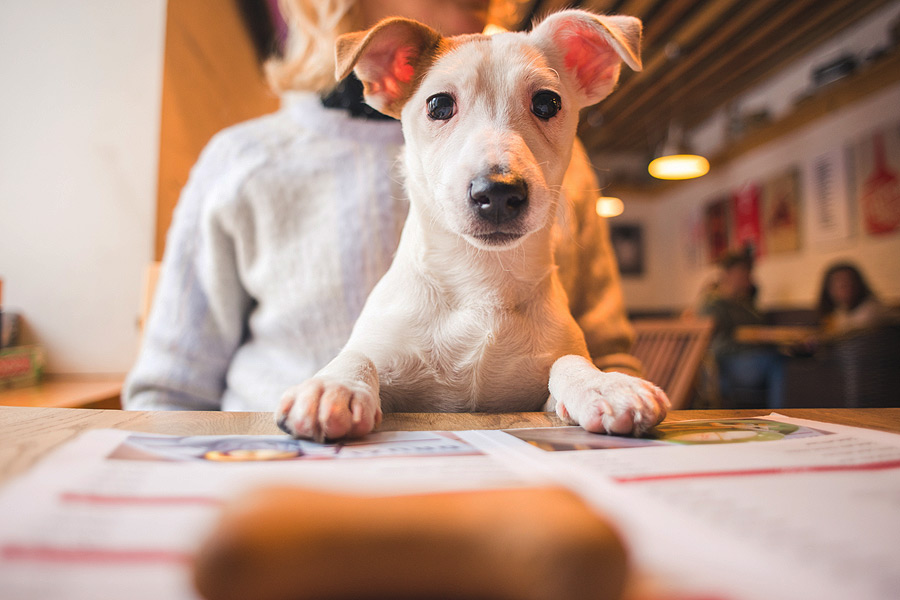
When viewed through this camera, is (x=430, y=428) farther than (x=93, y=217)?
No

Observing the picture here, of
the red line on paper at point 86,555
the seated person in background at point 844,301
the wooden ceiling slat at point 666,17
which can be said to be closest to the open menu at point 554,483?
the red line on paper at point 86,555

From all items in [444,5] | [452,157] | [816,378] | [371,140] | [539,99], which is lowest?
[816,378]

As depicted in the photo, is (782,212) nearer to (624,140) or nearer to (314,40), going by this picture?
(624,140)

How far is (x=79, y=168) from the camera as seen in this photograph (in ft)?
6.54

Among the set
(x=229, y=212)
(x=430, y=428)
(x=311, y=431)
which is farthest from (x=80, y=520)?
(x=229, y=212)

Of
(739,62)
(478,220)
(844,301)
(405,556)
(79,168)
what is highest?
(739,62)

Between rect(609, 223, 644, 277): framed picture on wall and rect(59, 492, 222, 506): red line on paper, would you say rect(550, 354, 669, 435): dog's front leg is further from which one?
rect(609, 223, 644, 277): framed picture on wall

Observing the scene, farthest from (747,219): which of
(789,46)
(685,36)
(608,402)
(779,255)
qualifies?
(608,402)

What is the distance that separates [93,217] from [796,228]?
6324 millimetres

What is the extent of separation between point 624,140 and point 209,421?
8319 mm

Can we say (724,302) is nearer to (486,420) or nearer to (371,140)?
(371,140)

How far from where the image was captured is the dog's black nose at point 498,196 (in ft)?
2.25

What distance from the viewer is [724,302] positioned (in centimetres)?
464

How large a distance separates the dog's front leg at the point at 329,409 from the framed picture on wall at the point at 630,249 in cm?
864
